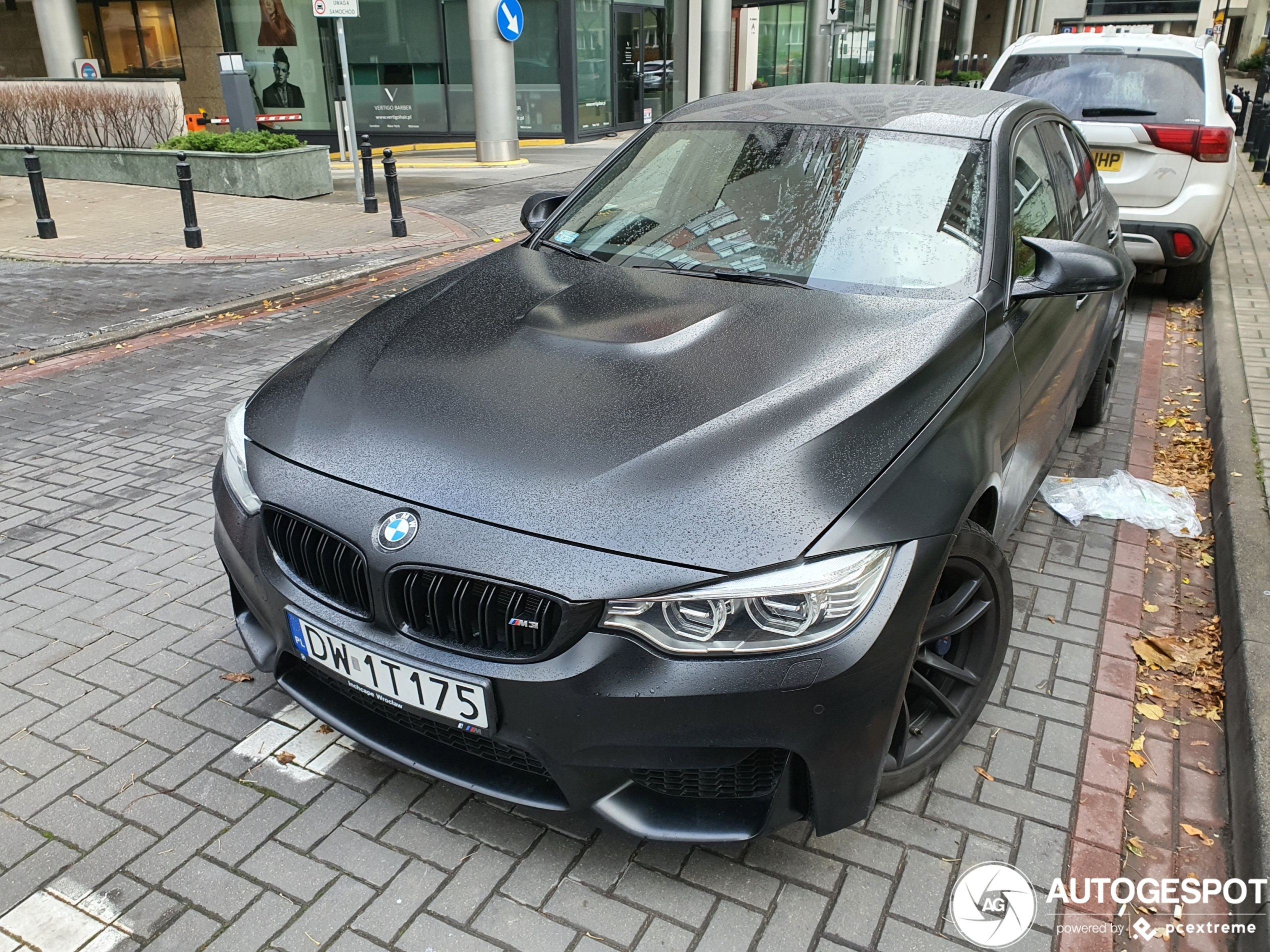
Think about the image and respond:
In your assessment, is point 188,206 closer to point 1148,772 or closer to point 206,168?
point 206,168

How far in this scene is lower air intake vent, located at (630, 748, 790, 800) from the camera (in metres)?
2.16

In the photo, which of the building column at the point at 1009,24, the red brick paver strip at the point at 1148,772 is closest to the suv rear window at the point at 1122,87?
the red brick paver strip at the point at 1148,772

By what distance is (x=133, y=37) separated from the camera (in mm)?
21062

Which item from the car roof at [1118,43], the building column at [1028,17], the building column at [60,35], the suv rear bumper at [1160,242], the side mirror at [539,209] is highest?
the building column at [1028,17]

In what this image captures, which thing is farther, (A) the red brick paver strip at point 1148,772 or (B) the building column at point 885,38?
(B) the building column at point 885,38

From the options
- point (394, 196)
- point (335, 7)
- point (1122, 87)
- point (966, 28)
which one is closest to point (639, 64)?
point (335, 7)

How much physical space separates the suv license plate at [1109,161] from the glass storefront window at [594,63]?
51.9ft

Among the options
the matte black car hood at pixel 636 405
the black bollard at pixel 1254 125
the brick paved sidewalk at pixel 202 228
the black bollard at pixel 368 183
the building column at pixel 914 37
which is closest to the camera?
the matte black car hood at pixel 636 405

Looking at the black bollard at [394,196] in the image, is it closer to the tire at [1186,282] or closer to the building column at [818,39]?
the tire at [1186,282]

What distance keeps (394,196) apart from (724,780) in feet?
32.1

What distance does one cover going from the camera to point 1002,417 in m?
2.82

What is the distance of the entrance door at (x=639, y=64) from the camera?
2219 centimetres

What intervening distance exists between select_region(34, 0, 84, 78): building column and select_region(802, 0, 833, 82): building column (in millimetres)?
19610

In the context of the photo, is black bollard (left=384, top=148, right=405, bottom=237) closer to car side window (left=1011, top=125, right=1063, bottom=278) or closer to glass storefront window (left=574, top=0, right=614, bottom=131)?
car side window (left=1011, top=125, right=1063, bottom=278)
